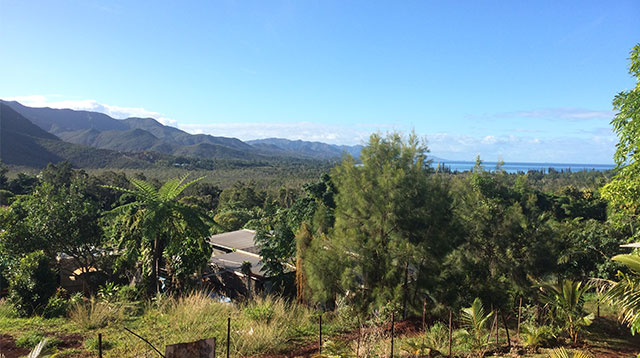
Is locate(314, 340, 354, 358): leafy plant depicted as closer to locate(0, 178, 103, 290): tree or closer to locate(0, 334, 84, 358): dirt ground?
locate(0, 334, 84, 358): dirt ground

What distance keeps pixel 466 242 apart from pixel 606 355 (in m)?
3.90

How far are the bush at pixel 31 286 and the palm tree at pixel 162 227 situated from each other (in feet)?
5.62

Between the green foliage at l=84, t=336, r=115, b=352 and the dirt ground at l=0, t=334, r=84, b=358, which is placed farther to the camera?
the green foliage at l=84, t=336, r=115, b=352

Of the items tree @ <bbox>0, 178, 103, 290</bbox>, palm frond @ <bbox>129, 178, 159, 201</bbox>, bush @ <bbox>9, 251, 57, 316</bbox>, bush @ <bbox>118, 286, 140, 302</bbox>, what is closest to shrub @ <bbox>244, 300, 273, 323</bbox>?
bush @ <bbox>118, 286, 140, 302</bbox>

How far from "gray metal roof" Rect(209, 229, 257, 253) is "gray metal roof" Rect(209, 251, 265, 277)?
0.55 meters

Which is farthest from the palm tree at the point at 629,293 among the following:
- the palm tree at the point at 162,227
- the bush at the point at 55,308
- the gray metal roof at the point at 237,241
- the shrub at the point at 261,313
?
the gray metal roof at the point at 237,241

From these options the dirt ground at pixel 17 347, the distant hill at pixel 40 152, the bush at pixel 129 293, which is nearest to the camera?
the dirt ground at pixel 17 347

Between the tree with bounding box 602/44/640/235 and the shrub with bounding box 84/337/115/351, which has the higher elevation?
the tree with bounding box 602/44/640/235

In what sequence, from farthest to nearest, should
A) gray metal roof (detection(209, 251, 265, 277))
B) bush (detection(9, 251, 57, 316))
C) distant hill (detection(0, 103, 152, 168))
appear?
distant hill (detection(0, 103, 152, 168))
gray metal roof (detection(209, 251, 265, 277))
bush (detection(9, 251, 57, 316))

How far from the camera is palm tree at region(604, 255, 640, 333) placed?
15.9 feet

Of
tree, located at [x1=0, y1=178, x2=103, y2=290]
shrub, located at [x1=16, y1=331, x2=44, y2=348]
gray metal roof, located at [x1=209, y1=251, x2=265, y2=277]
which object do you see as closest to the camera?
shrub, located at [x1=16, y1=331, x2=44, y2=348]

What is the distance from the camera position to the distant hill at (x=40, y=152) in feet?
246

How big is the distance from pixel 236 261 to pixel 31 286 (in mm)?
6265

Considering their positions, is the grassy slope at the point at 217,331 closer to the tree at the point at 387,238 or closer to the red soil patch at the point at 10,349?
the red soil patch at the point at 10,349
